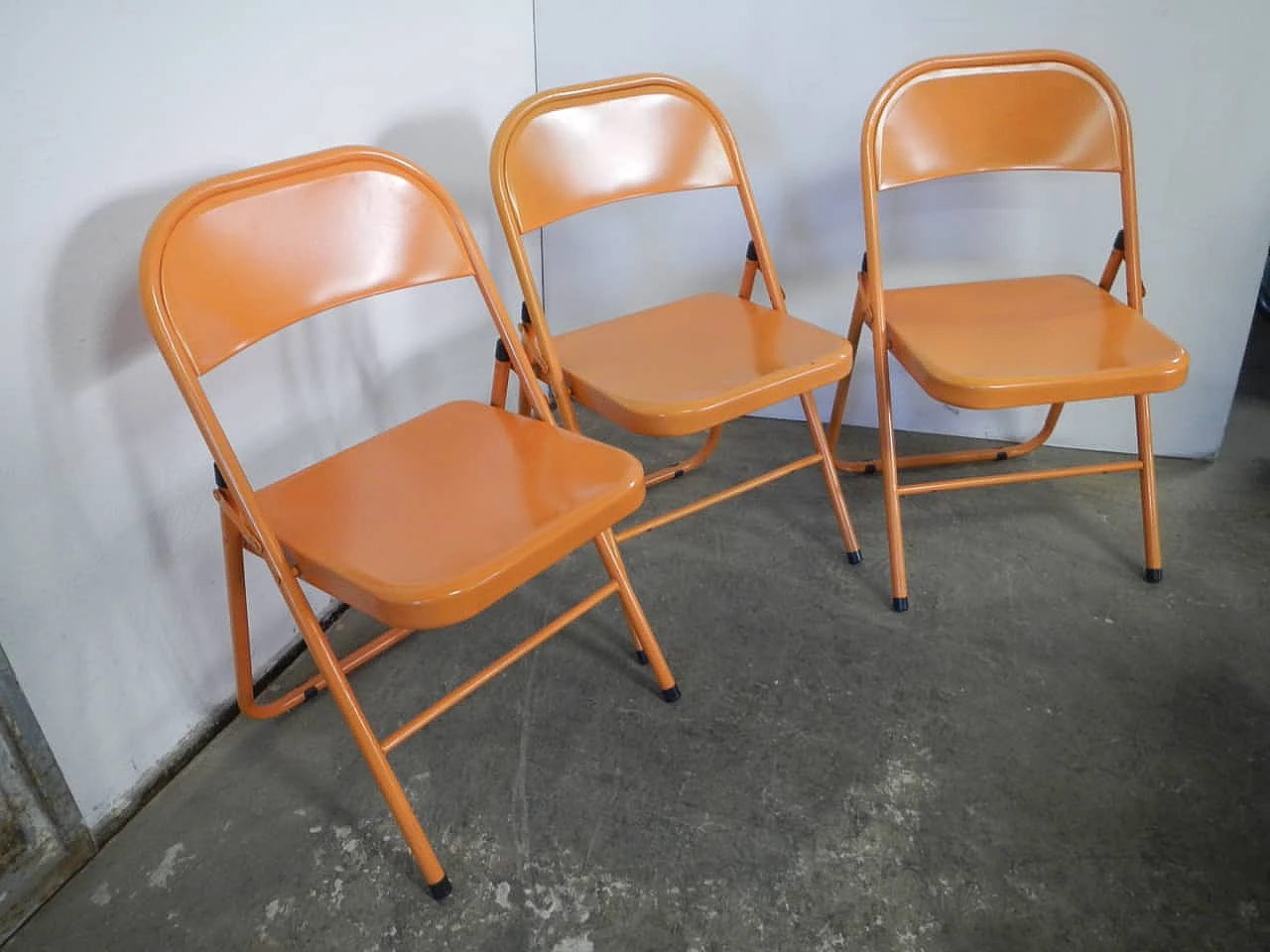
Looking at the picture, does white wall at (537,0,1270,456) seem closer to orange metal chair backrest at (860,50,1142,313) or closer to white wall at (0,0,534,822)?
orange metal chair backrest at (860,50,1142,313)

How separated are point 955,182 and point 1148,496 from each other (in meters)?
0.79

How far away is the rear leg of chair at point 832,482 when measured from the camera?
73.2 inches

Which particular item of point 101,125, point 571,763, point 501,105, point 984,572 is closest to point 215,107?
point 101,125

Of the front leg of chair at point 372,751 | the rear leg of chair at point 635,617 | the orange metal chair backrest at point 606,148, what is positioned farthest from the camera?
the orange metal chair backrest at point 606,148

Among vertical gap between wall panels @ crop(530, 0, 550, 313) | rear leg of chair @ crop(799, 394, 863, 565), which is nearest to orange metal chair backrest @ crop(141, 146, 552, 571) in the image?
rear leg of chair @ crop(799, 394, 863, 565)

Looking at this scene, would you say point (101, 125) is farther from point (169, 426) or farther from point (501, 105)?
point (501, 105)

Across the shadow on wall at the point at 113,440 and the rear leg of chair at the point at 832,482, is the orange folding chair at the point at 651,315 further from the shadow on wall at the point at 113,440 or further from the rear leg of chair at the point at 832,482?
the shadow on wall at the point at 113,440

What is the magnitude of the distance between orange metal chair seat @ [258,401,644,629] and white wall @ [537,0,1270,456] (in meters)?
1.04

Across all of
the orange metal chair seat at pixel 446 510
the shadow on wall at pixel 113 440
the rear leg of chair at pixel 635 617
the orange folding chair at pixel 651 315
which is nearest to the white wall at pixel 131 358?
the shadow on wall at pixel 113 440

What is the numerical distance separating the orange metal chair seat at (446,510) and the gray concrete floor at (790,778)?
17.5 inches

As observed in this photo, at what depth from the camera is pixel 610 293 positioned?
96.7 inches

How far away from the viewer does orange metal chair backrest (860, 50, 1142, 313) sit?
5.72 feet

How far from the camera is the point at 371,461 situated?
1.42 metres

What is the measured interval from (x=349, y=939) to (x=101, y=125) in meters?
1.11
